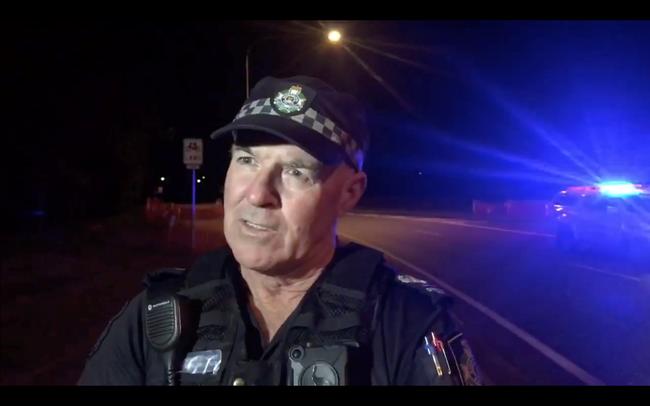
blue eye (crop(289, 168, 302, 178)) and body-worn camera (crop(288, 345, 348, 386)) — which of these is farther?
blue eye (crop(289, 168, 302, 178))

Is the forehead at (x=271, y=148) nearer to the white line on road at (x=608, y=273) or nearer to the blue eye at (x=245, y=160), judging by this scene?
the blue eye at (x=245, y=160)

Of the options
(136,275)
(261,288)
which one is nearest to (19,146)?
(136,275)

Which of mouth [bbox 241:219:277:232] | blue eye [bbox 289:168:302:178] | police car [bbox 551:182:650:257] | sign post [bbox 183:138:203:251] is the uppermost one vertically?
sign post [bbox 183:138:203:251]

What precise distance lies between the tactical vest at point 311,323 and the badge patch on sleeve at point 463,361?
23cm

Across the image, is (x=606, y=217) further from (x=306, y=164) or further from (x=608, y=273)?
(x=306, y=164)

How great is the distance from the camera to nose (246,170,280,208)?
181cm

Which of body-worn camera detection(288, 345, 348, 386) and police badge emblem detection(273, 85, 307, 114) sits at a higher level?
police badge emblem detection(273, 85, 307, 114)

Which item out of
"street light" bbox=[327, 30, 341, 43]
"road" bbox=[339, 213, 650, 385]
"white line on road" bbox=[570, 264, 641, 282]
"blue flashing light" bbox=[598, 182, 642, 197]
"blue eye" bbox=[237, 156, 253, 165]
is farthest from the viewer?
"street light" bbox=[327, 30, 341, 43]

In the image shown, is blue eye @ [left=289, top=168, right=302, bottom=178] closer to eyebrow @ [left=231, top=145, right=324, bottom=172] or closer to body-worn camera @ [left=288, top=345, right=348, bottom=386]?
eyebrow @ [left=231, top=145, right=324, bottom=172]

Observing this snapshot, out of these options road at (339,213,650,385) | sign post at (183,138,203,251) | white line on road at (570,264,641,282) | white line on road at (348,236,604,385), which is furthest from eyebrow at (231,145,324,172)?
sign post at (183,138,203,251)

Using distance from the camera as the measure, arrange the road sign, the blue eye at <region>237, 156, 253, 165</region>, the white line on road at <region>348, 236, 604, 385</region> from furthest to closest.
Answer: the road sign
the white line on road at <region>348, 236, 604, 385</region>
the blue eye at <region>237, 156, 253, 165</region>

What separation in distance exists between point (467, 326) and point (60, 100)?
16.0 metres
